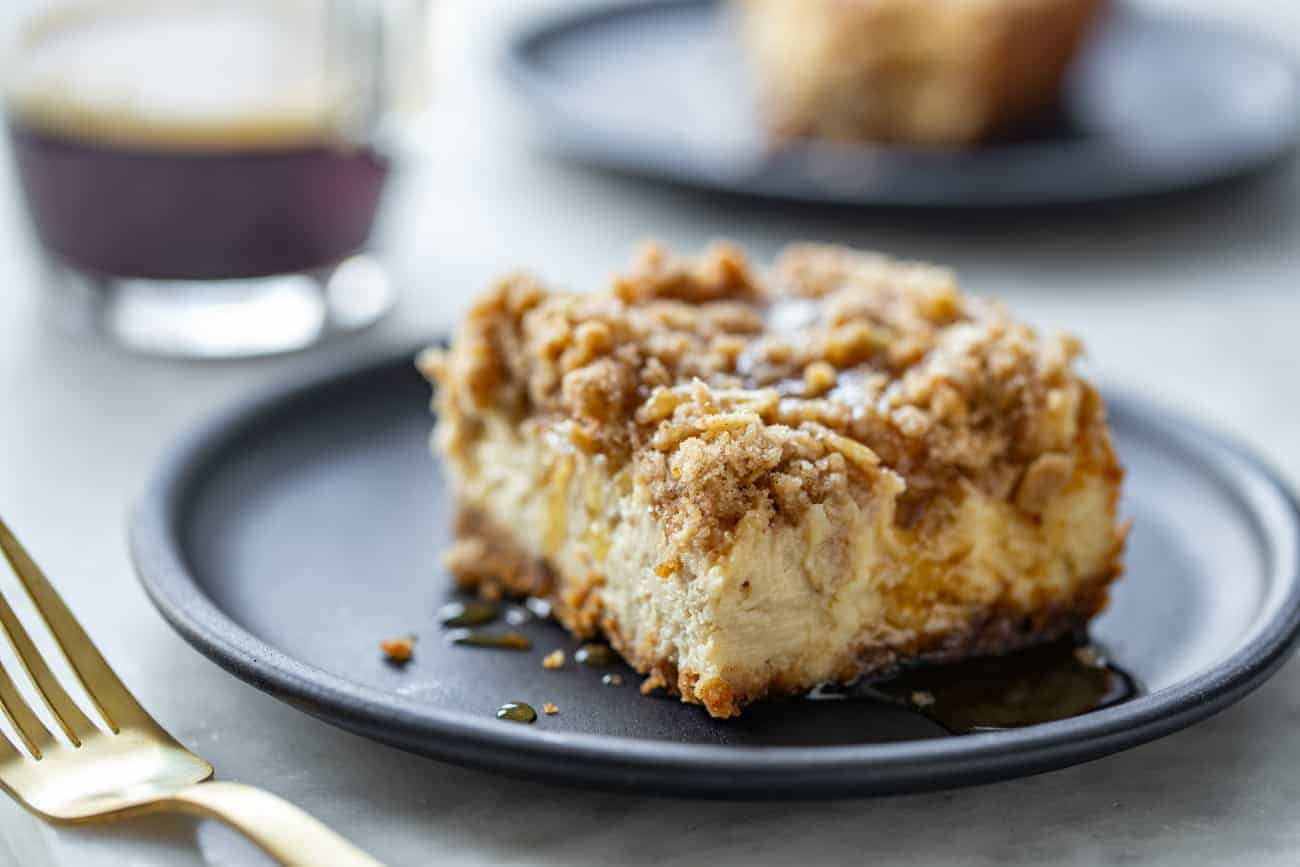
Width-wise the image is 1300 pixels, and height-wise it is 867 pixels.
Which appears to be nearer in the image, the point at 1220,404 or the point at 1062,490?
the point at 1062,490

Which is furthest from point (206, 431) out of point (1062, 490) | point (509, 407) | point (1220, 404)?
point (1220, 404)

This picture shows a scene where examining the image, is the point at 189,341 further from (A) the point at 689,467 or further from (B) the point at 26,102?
(A) the point at 689,467

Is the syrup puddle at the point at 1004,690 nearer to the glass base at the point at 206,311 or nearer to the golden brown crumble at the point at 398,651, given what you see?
the golden brown crumble at the point at 398,651

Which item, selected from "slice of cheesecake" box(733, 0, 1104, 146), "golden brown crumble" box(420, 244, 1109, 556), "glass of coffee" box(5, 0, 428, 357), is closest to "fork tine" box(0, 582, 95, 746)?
"golden brown crumble" box(420, 244, 1109, 556)

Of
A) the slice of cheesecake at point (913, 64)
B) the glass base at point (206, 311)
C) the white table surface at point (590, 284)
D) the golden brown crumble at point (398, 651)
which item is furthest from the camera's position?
the slice of cheesecake at point (913, 64)

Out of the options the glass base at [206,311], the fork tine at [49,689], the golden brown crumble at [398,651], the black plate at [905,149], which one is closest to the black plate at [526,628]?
the golden brown crumble at [398,651]

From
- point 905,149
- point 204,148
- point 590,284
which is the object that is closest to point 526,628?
point 204,148
